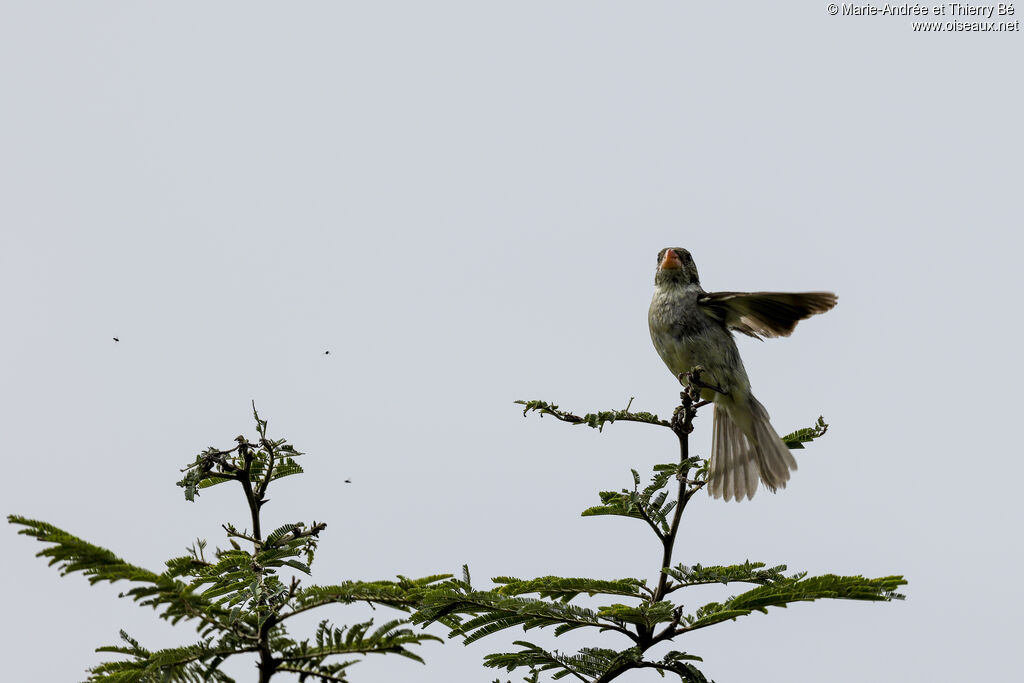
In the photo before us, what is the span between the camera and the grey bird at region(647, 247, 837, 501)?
609 cm

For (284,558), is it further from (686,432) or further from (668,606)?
(686,432)

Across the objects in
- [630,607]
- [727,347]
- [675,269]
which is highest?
[675,269]

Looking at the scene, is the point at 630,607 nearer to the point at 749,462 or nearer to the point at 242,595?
the point at 242,595

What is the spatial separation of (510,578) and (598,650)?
1.39ft

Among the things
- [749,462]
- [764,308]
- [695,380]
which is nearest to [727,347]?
[764,308]

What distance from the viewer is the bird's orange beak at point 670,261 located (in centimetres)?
725

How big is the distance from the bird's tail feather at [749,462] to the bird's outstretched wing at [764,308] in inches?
23.9

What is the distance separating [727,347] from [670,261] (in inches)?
31.2

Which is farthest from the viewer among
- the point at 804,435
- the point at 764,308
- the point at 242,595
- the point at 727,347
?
the point at 727,347

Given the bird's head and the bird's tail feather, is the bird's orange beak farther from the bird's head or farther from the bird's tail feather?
the bird's tail feather

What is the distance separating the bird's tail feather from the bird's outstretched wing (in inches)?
23.9

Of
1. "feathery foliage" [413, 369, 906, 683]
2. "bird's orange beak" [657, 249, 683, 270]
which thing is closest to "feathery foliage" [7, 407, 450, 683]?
"feathery foliage" [413, 369, 906, 683]

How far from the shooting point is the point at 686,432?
4223mm

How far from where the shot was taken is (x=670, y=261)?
7.27m
